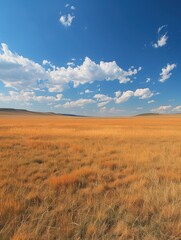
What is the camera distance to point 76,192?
466cm

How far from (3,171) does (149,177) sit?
5623 millimetres

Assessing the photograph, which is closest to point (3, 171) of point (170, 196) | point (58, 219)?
point (58, 219)

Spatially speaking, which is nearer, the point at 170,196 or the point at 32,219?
→ the point at 32,219

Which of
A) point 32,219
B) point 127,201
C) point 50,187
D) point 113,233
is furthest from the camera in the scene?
point 50,187

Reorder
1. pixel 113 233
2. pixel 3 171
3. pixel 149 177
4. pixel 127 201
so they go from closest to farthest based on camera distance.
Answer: pixel 113 233 → pixel 127 201 → pixel 149 177 → pixel 3 171

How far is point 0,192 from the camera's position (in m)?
4.46

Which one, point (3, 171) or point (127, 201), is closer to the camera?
point (127, 201)

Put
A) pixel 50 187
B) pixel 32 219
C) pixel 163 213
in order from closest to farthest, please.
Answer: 1. pixel 32 219
2. pixel 163 213
3. pixel 50 187

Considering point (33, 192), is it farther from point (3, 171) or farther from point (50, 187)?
point (3, 171)

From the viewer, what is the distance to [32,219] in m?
3.27

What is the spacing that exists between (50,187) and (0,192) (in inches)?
53.6

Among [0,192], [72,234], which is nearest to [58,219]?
[72,234]

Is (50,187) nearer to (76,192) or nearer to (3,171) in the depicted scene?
(76,192)

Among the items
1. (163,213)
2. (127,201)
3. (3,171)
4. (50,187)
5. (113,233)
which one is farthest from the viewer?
(3,171)
